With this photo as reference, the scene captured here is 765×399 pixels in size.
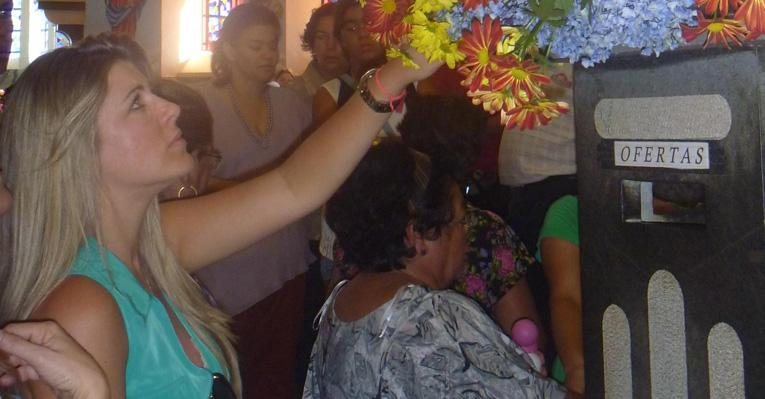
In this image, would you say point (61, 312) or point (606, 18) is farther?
point (61, 312)

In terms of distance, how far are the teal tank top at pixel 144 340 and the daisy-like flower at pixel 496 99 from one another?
2.08 ft

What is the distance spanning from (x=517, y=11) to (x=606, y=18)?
0.34ft

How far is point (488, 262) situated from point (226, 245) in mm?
936

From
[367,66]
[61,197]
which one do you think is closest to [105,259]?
[61,197]

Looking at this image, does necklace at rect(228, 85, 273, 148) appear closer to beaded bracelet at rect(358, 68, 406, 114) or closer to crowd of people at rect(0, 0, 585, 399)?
crowd of people at rect(0, 0, 585, 399)

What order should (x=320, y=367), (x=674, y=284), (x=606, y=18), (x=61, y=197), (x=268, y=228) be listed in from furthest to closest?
(x=320, y=367) < (x=268, y=228) < (x=61, y=197) < (x=674, y=284) < (x=606, y=18)

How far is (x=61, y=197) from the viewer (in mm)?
1436

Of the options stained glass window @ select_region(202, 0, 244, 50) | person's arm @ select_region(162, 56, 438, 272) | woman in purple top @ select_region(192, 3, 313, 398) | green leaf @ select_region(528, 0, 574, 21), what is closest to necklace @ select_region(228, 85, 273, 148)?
woman in purple top @ select_region(192, 3, 313, 398)

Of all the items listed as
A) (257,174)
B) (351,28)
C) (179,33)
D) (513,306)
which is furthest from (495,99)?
(179,33)

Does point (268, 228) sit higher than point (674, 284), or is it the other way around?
point (674, 284)

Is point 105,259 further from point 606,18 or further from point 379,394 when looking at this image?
point 606,18

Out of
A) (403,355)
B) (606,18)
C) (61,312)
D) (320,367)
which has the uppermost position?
(606,18)

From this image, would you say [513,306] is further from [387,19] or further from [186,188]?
[387,19]

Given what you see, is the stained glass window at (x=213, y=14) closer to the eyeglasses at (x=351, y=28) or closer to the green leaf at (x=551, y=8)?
the eyeglasses at (x=351, y=28)
